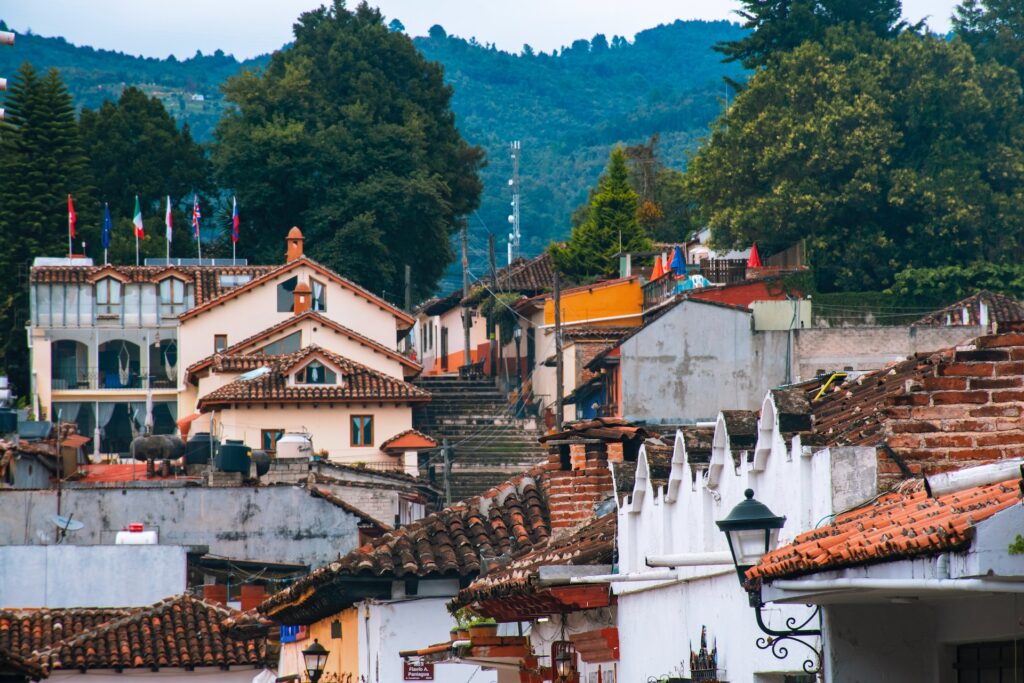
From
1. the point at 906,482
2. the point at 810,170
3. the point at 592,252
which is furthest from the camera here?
the point at 592,252

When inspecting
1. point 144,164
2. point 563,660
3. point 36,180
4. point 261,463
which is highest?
point 144,164

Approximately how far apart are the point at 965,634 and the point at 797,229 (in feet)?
194

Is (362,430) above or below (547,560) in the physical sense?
above

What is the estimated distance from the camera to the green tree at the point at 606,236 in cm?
7681

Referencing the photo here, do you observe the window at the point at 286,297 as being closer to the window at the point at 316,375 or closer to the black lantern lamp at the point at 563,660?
the window at the point at 316,375

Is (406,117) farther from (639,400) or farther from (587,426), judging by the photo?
(587,426)

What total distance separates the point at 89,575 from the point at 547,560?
22.7 m

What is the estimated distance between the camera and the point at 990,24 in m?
78.2

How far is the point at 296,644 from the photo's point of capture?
2883 centimetres

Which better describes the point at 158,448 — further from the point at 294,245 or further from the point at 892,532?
the point at 892,532

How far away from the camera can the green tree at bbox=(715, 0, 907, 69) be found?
75750mm

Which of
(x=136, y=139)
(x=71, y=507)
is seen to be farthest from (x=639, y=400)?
(x=136, y=139)

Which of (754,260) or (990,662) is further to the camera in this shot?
(754,260)

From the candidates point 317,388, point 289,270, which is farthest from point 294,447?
point 289,270
